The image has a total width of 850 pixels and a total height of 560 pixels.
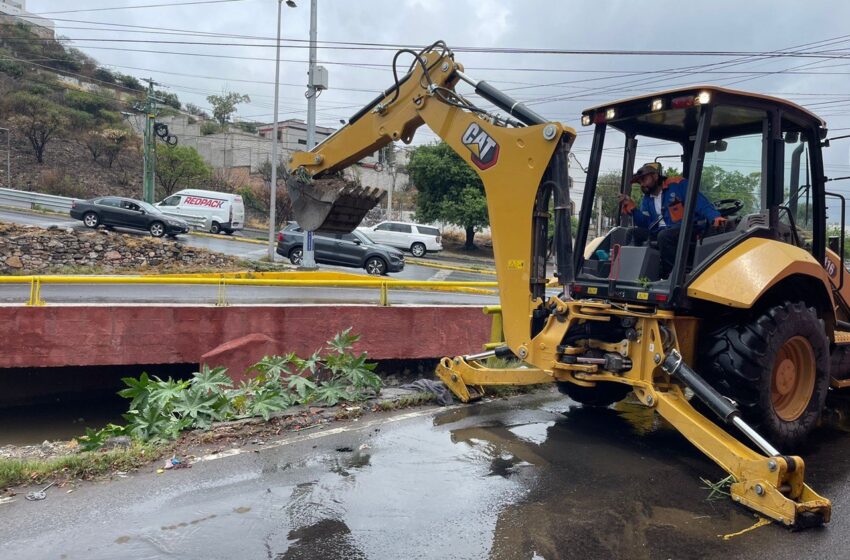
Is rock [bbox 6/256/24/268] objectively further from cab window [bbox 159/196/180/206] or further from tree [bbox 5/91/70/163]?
tree [bbox 5/91/70/163]

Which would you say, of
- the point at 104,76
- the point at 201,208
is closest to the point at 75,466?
the point at 201,208

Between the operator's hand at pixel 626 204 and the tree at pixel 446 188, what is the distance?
30.9m

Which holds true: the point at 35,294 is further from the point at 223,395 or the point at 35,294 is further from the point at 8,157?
the point at 8,157

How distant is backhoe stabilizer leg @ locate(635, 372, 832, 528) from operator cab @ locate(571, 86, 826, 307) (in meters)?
1.07

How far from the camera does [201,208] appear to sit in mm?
32094

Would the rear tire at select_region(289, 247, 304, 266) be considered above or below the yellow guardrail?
Answer: below

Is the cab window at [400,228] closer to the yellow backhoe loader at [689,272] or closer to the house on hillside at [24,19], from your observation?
the yellow backhoe loader at [689,272]

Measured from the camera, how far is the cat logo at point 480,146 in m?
6.06

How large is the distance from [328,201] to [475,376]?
252cm

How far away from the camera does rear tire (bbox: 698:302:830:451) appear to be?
4965 millimetres

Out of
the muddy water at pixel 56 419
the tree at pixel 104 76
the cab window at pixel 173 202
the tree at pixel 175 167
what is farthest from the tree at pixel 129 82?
the muddy water at pixel 56 419

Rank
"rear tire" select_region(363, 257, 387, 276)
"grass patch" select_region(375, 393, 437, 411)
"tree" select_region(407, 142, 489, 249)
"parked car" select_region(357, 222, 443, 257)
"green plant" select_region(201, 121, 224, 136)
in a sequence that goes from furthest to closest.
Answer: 1. "green plant" select_region(201, 121, 224, 136)
2. "tree" select_region(407, 142, 489, 249)
3. "parked car" select_region(357, 222, 443, 257)
4. "rear tire" select_region(363, 257, 387, 276)
5. "grass patch" select_region(375, 393, 437, 411)

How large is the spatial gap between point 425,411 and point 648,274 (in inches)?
103

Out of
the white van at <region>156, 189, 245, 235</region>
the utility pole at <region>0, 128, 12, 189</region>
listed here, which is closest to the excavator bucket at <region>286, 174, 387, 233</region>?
the white van at <region>156, 189, 245, 235</region>
